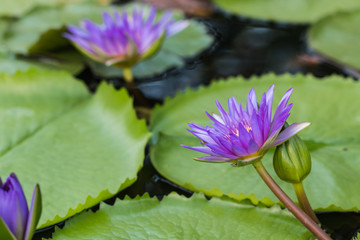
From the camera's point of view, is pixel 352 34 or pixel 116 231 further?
pixel 352 34

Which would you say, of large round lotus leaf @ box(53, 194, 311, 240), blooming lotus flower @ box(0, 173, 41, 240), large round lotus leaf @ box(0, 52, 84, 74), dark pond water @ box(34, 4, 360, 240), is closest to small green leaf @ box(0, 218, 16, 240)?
blooming lotus flower @ box(0, 173, 41, 240)

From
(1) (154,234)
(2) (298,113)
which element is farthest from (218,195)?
(2) (298,113)

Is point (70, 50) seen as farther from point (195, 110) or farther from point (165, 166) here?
point (165, 166)

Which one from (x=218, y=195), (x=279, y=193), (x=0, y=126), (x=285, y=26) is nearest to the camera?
(x=279, y=193)

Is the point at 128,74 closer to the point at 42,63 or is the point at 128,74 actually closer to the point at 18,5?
the point at 42,63

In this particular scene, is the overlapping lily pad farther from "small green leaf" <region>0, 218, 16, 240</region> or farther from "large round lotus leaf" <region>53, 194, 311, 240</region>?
"small green leaf" <region>0, 218, 16, 240</region>

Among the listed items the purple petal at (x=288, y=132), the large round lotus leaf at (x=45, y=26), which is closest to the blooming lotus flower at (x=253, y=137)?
the purple petal at (x=288, y=132)
